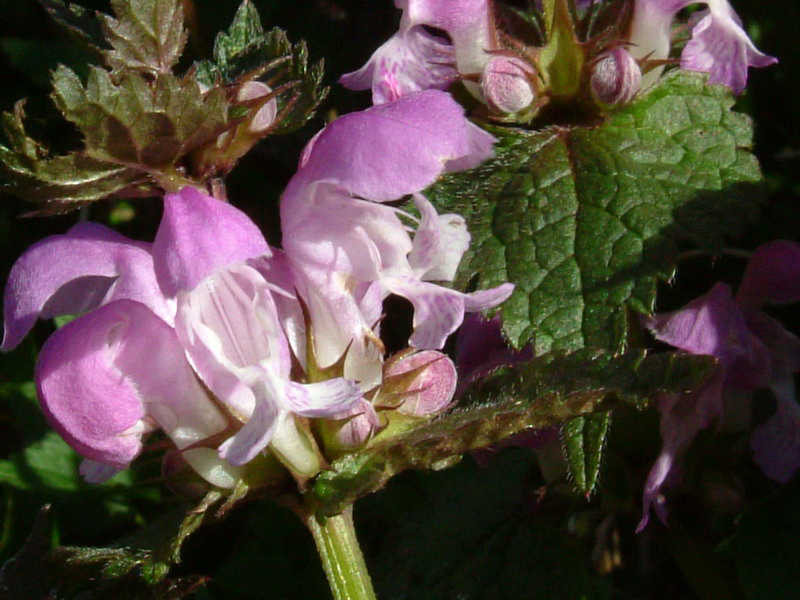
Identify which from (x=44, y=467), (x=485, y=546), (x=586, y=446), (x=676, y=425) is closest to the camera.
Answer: (x=586, y=446)

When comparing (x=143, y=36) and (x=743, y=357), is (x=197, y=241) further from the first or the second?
(x=743, y=357)

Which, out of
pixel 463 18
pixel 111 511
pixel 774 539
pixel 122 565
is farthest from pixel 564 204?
pixel 111 511

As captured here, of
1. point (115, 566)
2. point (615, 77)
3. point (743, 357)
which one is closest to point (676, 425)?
point (743, 357)

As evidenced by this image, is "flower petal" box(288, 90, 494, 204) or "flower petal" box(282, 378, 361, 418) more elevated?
"flower petal" box(288, 90, 494, 204)

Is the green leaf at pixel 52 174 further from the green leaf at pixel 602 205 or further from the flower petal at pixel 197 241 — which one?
the green leaf at pixel 602 205

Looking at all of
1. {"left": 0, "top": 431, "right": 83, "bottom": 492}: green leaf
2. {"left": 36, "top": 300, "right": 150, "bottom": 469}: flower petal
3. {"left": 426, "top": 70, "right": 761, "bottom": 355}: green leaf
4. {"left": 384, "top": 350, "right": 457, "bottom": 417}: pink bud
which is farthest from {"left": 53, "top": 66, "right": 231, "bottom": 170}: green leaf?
{"left": 0, "top": 431, "right": 83, "bottom": 492}: green leaf

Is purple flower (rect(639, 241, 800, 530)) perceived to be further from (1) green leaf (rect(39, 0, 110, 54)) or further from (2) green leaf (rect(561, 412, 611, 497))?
(1) green leaf (rect(39, 0, 110, 54))

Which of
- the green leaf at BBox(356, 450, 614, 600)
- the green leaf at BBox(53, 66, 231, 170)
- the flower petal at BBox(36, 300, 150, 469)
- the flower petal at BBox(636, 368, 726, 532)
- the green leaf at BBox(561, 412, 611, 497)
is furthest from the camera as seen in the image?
the green leaf at BBox(356, 450, 614, 600)
